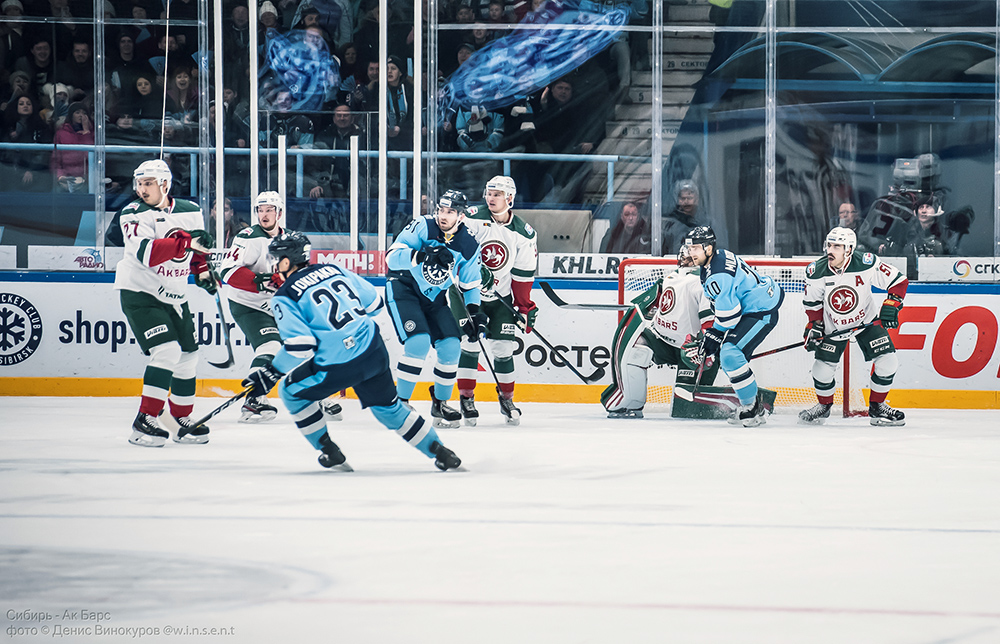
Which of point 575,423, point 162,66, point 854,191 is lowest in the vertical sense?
point 575,423

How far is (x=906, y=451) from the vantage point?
4910 millimetres

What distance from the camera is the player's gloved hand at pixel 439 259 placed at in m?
5.30

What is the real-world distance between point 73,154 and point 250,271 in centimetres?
308

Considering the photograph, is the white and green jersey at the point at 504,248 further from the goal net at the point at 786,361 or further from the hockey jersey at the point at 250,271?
the hockey jersey at the point at 250,271

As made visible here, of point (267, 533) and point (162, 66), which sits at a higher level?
point (162, 66)

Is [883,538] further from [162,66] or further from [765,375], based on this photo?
[162,66]

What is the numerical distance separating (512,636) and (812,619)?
2.08 ft

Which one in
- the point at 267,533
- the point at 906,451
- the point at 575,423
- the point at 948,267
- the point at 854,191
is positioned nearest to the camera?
the point at 267,533

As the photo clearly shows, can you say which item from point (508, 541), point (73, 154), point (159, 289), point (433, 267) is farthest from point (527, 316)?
point (73, 154)

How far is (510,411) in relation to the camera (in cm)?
583

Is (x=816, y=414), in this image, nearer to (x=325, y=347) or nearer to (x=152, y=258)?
(x=325, y=347)

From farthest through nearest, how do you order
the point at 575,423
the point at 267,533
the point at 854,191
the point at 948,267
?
1. the point at 854,191
2. the point at 948,267
3. the point at 575,423
4. the point at 267,533

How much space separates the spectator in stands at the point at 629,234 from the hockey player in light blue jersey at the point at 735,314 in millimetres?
1805

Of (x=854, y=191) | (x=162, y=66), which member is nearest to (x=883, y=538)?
(x=854, y=191)
